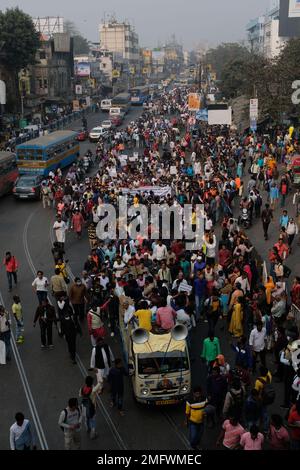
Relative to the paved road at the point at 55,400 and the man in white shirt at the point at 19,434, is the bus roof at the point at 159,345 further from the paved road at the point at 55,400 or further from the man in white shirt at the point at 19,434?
the man in white shirt at the point at 19,434

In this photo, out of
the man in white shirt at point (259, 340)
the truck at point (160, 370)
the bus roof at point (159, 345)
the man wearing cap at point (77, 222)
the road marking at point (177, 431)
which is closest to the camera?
the road marking at point (177, 431)

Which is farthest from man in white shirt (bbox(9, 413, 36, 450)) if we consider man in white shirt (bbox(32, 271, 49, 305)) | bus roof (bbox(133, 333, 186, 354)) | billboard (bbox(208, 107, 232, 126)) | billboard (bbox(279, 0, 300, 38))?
billboard (bbox(279, 0, 300, 38))

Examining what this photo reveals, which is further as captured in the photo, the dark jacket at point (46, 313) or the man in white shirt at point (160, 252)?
the man in white shirt at point (160, 252)

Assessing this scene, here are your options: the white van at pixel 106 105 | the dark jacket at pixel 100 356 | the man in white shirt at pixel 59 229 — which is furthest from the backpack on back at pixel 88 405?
the white van at pixel 106 105

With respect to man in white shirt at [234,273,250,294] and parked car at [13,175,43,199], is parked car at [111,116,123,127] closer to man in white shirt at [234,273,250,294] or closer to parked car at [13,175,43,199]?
parked car at [13,175,43,199]

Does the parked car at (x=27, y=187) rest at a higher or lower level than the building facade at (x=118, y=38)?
lower

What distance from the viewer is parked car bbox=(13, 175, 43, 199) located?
2931cm

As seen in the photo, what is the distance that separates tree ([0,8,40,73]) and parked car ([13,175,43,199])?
33.5 m

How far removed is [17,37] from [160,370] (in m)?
55.0

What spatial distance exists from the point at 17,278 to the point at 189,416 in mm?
10593

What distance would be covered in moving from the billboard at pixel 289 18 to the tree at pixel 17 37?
82.9ft

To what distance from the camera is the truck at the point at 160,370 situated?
34.8ft

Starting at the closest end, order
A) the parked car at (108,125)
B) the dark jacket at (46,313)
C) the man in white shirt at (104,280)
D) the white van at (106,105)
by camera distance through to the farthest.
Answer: the dark jacket at (46,313) < the man in white shirt at (104,280) < the parked car at (108,125) < the white van at (106,105)
